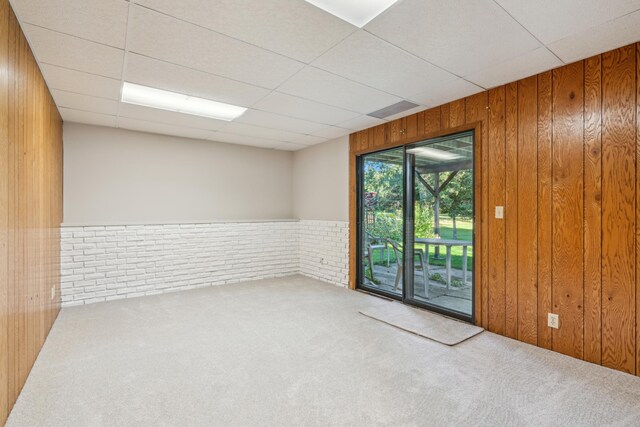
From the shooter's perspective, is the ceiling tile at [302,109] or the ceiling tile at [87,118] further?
the ceiling tile at [87,118]

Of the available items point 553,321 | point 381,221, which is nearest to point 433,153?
point 381,221


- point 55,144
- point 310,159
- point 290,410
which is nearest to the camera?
point 290,410

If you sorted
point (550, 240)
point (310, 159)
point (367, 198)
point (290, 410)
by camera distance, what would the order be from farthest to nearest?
point (310, 159)
point (367, 198)
point (550, 240)
point (290, 410)

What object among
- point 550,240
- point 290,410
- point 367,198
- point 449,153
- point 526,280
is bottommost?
point 290,410

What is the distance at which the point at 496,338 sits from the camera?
3.12 m

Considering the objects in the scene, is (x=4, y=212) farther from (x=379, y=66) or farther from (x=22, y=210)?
(x=379, y=66)

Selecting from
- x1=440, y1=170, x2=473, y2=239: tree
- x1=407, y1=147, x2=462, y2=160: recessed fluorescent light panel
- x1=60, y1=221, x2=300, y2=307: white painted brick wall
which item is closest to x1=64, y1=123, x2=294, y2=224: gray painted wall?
x1=60, y1=221, x2=300, y2=307: white painted brick wall

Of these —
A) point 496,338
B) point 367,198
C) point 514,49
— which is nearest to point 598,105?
point 514,49

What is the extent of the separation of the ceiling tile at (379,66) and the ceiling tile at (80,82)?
6.68 ft

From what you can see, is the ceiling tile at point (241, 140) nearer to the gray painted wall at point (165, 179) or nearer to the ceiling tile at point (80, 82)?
the gray painted wall at point (165, 179)

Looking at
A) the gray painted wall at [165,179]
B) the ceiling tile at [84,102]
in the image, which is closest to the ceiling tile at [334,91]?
the ceiling tile at [84,102]

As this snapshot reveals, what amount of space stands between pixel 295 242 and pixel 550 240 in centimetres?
417

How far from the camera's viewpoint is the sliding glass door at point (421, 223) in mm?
3666

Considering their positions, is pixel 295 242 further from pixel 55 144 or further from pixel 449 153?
pixel 55 144
